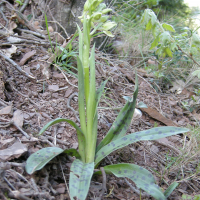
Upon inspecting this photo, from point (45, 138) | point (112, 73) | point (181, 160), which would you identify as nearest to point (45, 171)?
point (45, 138)

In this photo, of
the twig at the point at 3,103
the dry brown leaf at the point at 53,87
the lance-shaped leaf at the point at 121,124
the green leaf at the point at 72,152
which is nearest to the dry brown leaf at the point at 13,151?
the green leaf at the point at 72,152

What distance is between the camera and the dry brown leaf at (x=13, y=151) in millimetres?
978

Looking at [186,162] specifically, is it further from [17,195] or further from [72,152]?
[17,195]

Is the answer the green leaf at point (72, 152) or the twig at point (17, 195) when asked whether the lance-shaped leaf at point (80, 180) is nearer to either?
the green leaf at point (72, 152)

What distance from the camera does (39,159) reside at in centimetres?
96

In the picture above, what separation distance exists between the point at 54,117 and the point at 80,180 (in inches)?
26.5

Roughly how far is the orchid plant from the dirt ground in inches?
3.7

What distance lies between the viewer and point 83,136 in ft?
3.88

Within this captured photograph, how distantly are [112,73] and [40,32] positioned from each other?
94cm

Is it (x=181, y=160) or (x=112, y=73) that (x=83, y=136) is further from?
(x=112, y=73)

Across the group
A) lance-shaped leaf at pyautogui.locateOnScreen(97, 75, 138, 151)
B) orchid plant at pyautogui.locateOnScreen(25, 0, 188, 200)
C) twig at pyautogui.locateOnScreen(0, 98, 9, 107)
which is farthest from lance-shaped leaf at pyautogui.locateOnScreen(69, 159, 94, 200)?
twig at pyautogui.locateOnScreen(0, 98, 9, 107)

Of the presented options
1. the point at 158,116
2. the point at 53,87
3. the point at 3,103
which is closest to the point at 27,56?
the point at 53,87

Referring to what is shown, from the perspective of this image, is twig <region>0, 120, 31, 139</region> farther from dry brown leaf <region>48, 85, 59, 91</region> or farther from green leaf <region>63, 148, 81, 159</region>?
dry brown leaf <region>48, 85, 59, 91</region>

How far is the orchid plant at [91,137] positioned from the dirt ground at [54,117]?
0.09 meters
